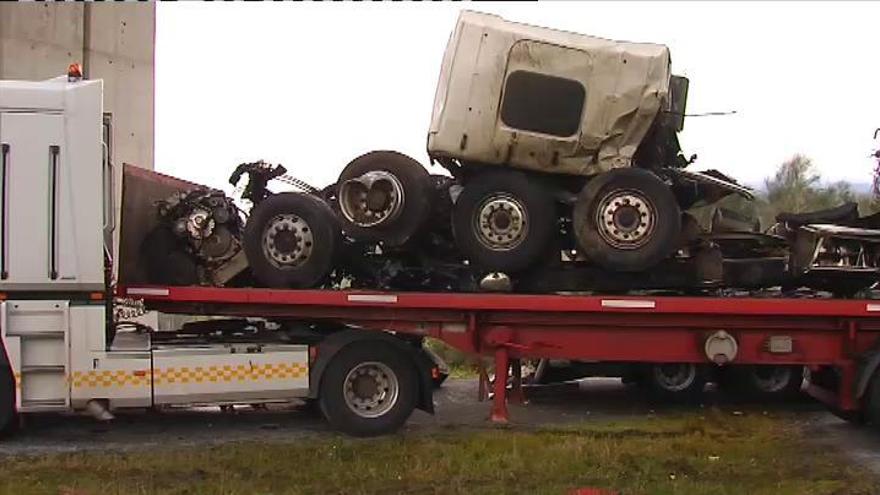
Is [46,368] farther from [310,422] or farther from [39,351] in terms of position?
[310,422]

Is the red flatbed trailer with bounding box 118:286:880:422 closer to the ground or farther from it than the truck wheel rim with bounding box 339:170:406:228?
closer to the ground

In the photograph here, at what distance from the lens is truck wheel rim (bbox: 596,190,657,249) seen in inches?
340

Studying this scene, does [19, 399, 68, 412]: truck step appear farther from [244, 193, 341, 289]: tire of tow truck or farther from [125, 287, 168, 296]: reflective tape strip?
[244, 193, 341, 289]: tire of tow truck

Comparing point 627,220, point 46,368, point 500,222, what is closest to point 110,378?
point 46,368

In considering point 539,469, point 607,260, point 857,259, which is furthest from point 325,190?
point 857,259

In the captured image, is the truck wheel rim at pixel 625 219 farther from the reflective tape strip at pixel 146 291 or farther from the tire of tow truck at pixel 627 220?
the reflective tape strip at pixel 146 291

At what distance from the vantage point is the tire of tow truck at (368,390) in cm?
898

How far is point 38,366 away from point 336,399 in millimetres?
2531

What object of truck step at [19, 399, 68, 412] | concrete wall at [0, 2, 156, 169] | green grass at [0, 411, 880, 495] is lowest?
green grass at [0, 411, 880, 495]

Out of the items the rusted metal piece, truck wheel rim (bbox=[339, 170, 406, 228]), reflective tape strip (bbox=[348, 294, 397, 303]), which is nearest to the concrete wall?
the rusted metal piece

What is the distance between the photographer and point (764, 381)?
1120 centimetres

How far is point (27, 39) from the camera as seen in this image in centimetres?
1603

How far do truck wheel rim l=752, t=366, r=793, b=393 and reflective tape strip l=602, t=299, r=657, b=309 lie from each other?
296 centimetres

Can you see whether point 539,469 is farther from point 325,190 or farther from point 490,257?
point 325,190
